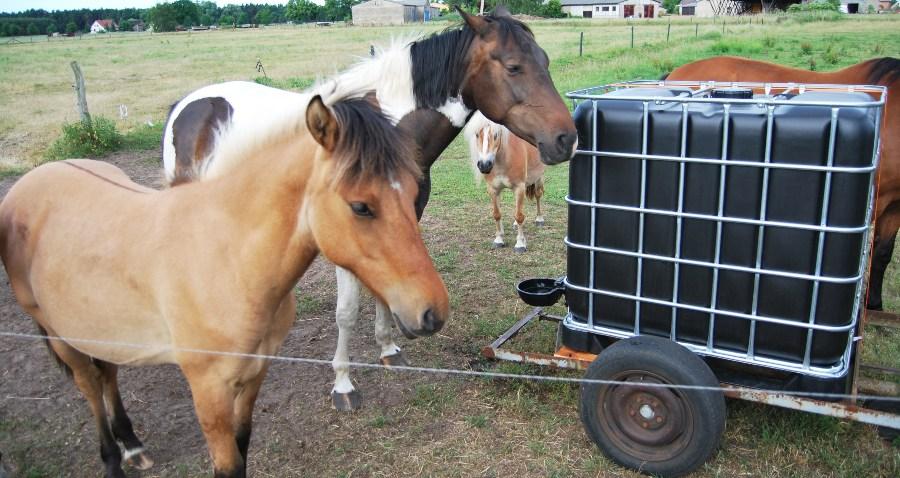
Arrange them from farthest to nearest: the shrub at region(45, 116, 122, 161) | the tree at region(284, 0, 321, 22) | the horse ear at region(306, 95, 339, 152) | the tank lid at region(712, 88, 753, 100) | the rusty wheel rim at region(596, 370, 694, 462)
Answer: the tree at region(284, 0, 321, 22)
the shrub at region(45, 116, 122, 161)
the tank lid at region(712, 88, 753, 100)
the rusty wheel rim at region(596, 370, 694, 462)
the horse ear at region(306, 95, 339, 152)

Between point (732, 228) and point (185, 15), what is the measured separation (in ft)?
274

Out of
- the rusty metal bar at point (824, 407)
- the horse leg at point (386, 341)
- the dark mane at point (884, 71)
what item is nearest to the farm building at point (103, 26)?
the horse leg at point (386, 341)

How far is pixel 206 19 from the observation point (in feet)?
275

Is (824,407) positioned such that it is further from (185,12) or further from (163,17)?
(185,12)

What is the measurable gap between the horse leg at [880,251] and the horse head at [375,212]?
4.05 metres

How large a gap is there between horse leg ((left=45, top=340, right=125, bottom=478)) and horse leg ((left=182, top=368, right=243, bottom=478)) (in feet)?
3.17

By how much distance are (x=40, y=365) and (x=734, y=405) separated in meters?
4.40

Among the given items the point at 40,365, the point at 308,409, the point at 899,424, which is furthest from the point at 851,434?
the point at 40,365

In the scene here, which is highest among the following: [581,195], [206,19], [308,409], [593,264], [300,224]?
[206,19]

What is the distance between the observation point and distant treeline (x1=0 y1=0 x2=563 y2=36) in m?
66.0

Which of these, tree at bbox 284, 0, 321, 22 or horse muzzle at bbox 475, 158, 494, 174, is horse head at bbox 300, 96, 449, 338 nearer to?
horse muzzle at bbox 475, 158, 494, 174

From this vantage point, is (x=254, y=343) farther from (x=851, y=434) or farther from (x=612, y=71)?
(x=612, y=71)

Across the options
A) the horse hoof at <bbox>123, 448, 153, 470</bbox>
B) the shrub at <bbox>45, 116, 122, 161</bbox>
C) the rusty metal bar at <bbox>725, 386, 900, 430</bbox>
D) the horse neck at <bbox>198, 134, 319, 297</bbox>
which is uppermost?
the horse neck at <bbox>198, 134, 319, 297</bbox>

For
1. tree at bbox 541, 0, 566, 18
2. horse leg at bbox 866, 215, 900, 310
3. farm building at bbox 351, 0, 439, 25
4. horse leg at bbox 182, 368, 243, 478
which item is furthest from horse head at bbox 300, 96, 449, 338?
farm building at bbox 351, 0, 439, 25
